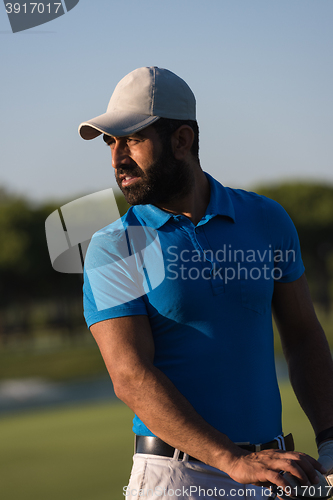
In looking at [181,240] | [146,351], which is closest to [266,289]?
[181,240]

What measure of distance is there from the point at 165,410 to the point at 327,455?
0.49m

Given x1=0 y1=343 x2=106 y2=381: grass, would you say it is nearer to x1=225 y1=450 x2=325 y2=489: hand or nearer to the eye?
the eye

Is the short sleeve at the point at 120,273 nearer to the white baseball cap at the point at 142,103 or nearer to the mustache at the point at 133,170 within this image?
the mustache at the point at 133,170

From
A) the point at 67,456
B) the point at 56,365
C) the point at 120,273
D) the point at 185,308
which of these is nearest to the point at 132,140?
the point at 120,273

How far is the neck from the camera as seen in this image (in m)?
1.80

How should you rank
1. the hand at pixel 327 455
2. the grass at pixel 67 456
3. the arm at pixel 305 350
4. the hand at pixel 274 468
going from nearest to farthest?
1. the hand at pixel 274 468
2. the hand at pixel 327 455
3. the arm at pixel 305 350
4. the grass at pixel 67 456

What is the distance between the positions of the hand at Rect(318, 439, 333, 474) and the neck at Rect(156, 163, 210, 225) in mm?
736

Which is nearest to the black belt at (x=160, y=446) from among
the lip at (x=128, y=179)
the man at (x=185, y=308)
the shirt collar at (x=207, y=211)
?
the man at (x=185, y=308)

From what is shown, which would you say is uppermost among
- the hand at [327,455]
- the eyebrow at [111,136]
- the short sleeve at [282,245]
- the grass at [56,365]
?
the eyebrow at [111,136]

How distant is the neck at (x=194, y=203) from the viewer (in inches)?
71.0

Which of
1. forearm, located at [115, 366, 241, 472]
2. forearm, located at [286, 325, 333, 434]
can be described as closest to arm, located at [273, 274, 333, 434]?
forearm, located at [286, 325, 333, 434]

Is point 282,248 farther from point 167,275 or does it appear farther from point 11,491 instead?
point 11,491

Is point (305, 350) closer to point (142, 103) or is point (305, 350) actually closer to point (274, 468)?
point (274, 468)

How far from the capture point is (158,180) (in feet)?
5.62
